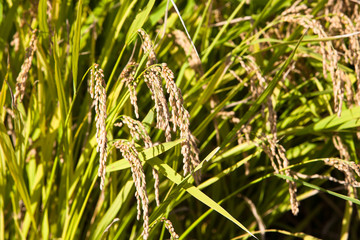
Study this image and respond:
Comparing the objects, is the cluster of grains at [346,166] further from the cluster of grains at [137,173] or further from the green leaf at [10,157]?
the green leaf at [10,157]

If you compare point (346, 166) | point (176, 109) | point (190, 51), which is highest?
point (190, 51)

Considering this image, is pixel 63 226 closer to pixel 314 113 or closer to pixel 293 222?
pixel 314 113

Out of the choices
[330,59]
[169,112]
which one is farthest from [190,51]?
[330,59]

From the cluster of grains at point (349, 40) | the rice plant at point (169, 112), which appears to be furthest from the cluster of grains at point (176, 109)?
the cluster of grains at point (349, 40)

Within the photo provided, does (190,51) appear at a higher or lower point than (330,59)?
higher

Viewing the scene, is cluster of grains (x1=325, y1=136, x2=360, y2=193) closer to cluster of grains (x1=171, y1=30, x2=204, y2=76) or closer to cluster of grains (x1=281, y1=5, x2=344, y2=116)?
cluster of grains (x1=281, y1=5, x2=344, y2=116)

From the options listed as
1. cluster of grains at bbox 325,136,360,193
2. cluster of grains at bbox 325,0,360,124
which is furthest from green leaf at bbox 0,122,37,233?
cluster of grains at bbox 325,0,360,124

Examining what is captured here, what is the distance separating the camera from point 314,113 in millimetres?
1661

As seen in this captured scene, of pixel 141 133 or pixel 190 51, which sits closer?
pixel 141 133

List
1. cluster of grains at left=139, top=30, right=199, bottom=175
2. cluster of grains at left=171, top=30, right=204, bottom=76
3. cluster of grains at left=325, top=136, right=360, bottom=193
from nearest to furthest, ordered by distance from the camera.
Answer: cluster of grains at left=139, top=30, right=199, bottom=175, cluster of grains at left=325, top=136, right=360, bottom=193, cluster of grains at left=171, top=30, right=204, bottom=76

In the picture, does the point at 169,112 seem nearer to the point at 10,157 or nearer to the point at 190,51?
the point at 190,51

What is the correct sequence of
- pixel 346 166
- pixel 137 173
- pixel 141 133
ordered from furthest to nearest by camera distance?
pixel 346 166, pixel 141 133, pixel 137 173

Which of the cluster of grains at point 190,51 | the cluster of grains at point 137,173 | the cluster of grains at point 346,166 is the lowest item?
the cluster of grains at point 346,166

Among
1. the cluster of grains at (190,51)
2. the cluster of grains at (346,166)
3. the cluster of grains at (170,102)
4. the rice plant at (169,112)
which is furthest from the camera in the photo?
the cluster of grains at (190,51)
